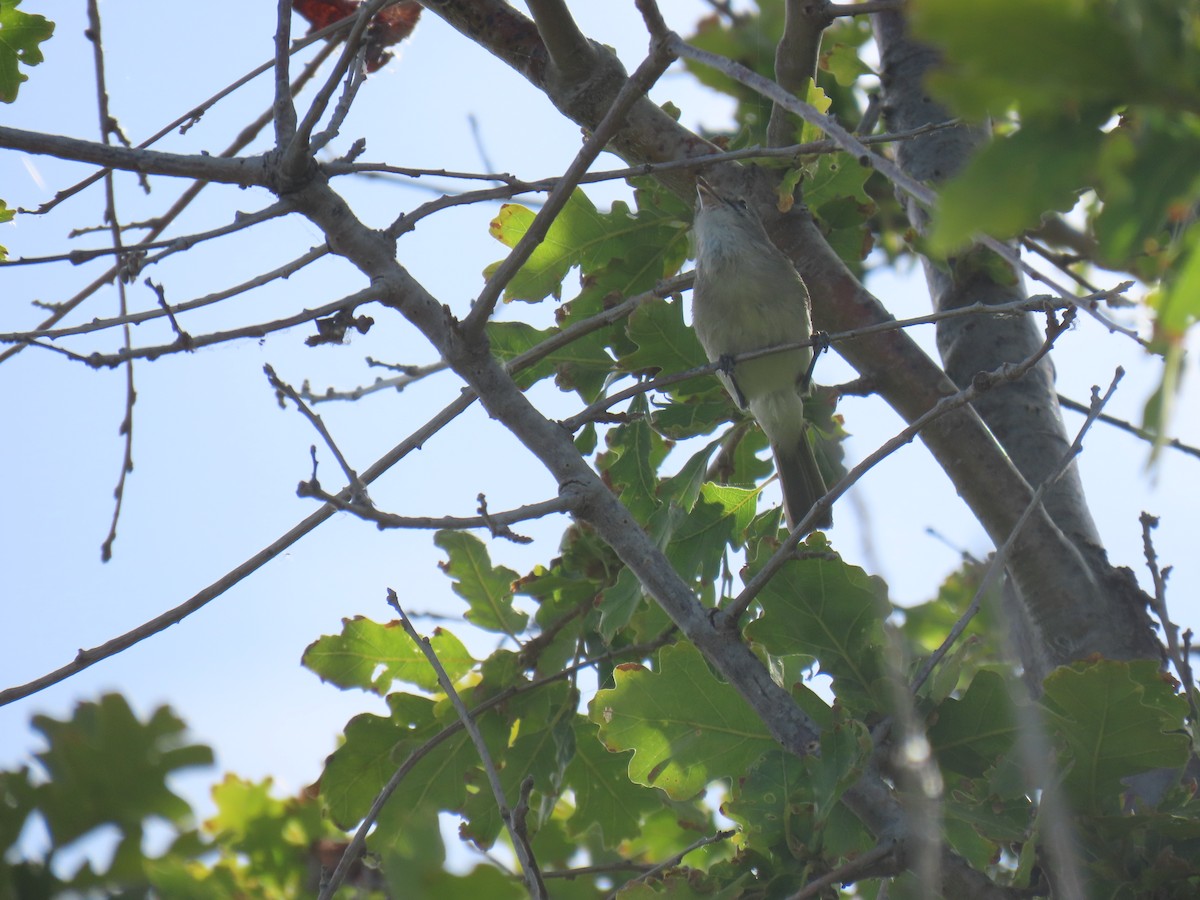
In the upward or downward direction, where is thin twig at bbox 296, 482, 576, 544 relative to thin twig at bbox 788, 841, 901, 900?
upward

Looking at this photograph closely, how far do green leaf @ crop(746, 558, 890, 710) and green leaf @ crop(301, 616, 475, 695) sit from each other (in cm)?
133

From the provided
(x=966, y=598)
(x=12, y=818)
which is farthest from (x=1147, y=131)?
(x=966, y=598)

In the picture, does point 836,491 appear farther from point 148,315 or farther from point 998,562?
point 148,315

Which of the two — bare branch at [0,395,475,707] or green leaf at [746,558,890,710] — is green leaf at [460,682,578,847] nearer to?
green leaf at [746,558,890,710]

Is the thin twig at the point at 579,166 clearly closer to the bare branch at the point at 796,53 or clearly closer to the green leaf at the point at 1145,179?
the bare branch at the point at 796,53

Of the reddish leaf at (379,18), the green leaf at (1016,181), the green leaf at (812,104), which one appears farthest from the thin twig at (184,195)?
the green leaf at (1016,181)

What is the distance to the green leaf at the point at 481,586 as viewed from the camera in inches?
155

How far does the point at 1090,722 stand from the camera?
246 cm

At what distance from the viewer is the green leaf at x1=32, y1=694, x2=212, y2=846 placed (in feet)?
3.25

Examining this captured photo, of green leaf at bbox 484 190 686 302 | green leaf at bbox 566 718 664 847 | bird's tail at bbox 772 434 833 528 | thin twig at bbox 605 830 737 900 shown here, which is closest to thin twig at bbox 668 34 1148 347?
thin twig at bbox 605 830 737 900

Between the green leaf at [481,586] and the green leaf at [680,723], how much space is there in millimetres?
1184

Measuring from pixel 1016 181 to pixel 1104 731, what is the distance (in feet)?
6.26

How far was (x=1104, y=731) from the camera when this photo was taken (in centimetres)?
246

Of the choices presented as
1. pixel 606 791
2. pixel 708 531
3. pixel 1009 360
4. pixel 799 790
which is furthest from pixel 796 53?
pixel 606 791
